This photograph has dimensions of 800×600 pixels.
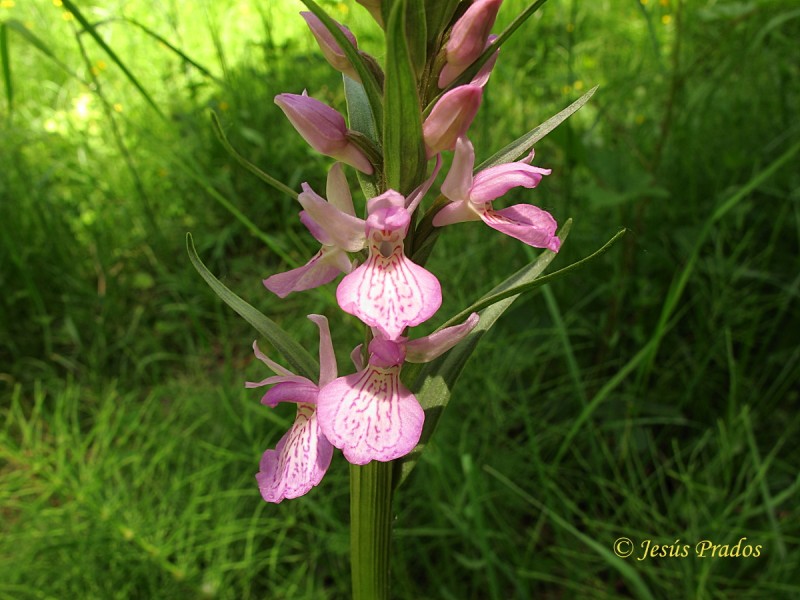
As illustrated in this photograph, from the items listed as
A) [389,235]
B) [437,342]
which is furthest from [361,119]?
[437,342]

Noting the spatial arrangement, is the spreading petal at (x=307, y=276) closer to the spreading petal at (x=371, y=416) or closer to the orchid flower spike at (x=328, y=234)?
the orchid flower spike at (x=328, y=234)

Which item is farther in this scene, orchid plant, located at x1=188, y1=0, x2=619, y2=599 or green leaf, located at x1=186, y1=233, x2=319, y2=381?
green leaf, located at x1=186, y1=233, x2=319, y2=381

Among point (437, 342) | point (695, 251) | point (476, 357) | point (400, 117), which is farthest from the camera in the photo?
point (476, 357)

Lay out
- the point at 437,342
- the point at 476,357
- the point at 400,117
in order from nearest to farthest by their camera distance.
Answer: the point at 400,117 < the point at 437,342 < the point at 476,357

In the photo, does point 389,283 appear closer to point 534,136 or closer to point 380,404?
point 380,404

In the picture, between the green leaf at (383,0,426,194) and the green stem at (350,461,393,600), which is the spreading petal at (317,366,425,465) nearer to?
the green stem at (350,461,393,600)

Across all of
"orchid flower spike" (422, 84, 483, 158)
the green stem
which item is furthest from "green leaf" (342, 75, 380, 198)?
the green stem

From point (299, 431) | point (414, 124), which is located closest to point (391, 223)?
point (414, 124)
